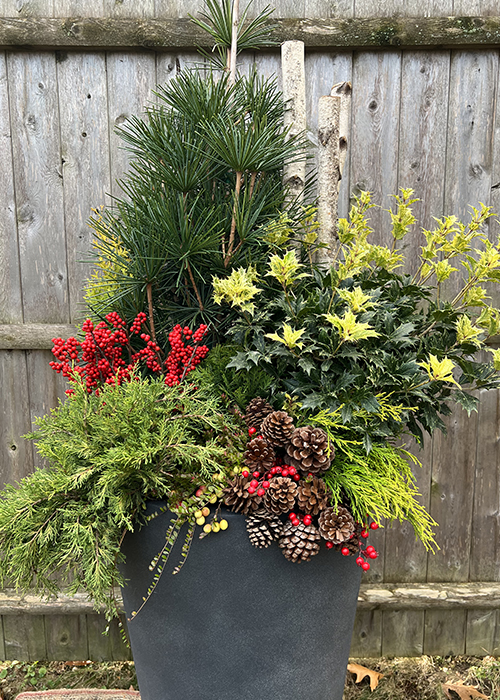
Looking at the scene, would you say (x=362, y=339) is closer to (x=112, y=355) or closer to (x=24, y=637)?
(x=112, y=355)

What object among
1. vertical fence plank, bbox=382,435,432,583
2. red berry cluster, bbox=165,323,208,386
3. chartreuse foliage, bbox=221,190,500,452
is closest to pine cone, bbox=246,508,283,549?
chartreuse foliage, bbox=221,190,500,452

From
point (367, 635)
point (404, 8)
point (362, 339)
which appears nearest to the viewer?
point (362, 339)

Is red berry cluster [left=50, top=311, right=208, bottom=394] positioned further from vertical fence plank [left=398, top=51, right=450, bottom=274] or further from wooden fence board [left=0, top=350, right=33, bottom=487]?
vertical fence plank [left=398, top=51, right=450, bottom=274]

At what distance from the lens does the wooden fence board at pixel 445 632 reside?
195 centimetres

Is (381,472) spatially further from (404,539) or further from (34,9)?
(34,9)

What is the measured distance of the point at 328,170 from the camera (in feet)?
4.18

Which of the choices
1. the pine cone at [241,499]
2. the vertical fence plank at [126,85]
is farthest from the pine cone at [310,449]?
the vertical fence plank at [126,85]

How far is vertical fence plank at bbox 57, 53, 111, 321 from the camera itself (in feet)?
5.73

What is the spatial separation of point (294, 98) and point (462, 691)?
193 cm

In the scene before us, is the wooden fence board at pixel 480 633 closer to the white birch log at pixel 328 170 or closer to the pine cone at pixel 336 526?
the pine cone at pixel 336 526

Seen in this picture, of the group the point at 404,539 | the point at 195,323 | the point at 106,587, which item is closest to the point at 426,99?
the point at 195,323

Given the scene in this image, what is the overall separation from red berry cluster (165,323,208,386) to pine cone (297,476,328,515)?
1.15ft

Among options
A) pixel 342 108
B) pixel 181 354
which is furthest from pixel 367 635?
pixel 342 108

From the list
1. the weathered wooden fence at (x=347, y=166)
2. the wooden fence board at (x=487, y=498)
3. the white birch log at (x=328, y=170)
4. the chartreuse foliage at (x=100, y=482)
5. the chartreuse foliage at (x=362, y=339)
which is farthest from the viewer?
the wooden fence board at (x=487, y=498)
